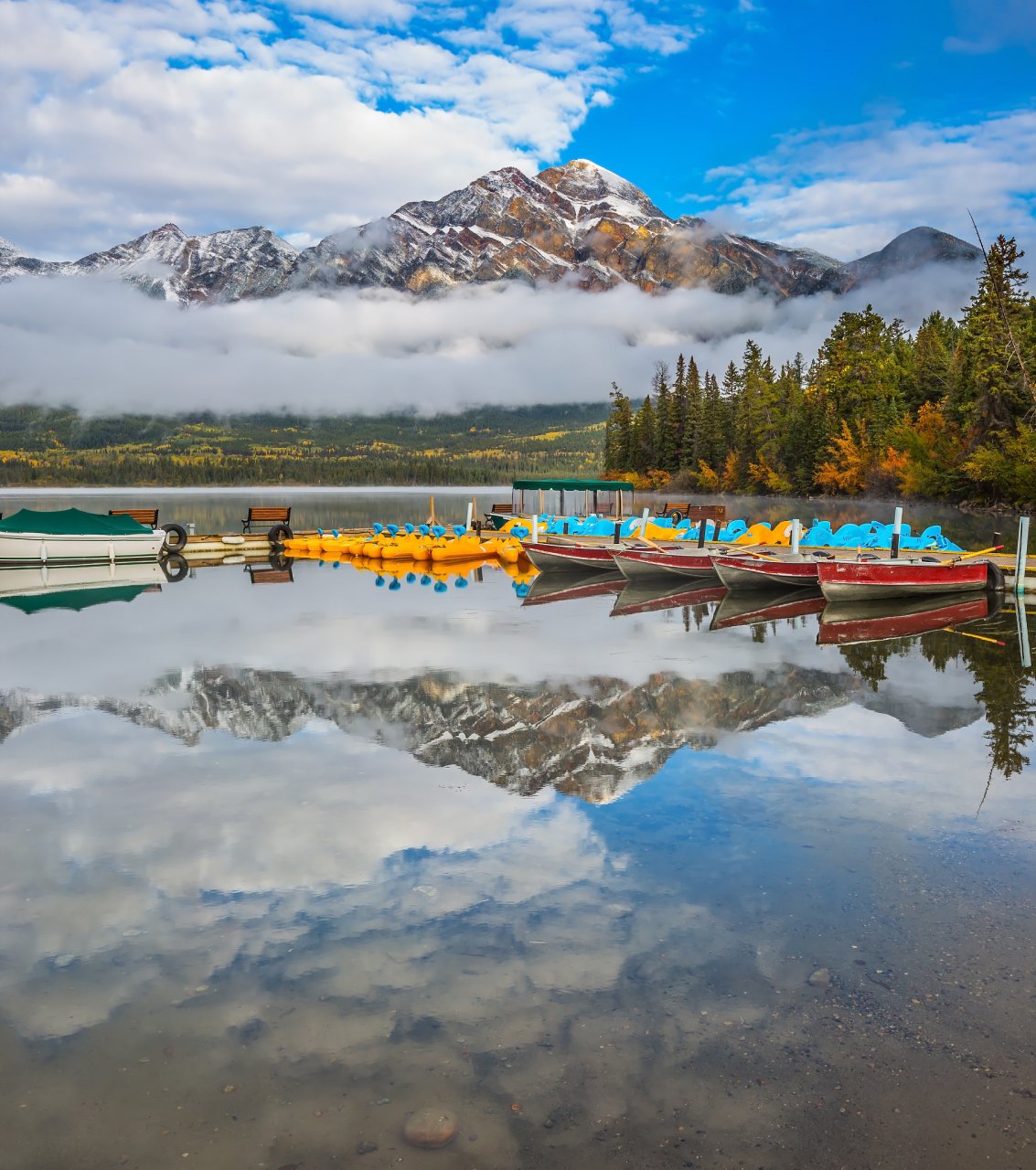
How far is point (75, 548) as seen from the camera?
139ft

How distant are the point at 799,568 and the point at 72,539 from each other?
34.0 meters

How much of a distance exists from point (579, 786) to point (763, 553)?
82.5 feet

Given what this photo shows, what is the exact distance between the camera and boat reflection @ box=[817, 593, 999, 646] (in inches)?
873

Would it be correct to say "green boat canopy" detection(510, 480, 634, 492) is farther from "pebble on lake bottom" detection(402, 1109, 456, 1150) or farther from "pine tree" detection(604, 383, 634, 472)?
"pine tree" detection(604, 383, 634, 472)

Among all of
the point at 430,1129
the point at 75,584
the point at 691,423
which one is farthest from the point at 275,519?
the point at 691,423

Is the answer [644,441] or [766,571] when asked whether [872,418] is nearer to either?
[644,441]

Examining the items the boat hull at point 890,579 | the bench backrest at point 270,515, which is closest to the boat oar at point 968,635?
the boat hull at point 890,579

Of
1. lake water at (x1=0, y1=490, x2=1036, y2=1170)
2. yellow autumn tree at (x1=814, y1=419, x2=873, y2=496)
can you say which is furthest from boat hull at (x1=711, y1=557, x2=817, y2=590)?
yellow autumn tree at (x1=814, y1=419, x2=873, y2=496)

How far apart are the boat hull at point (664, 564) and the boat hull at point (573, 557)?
3243 mm

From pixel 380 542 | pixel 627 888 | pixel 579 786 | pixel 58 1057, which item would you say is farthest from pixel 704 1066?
pixel 380 542

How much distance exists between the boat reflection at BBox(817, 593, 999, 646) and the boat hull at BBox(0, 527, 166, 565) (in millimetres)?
33805

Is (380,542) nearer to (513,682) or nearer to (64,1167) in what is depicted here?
(513,682)

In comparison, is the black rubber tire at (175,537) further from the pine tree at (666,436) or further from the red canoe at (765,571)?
the pine tree at (666,436)

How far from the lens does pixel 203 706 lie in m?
14.6
